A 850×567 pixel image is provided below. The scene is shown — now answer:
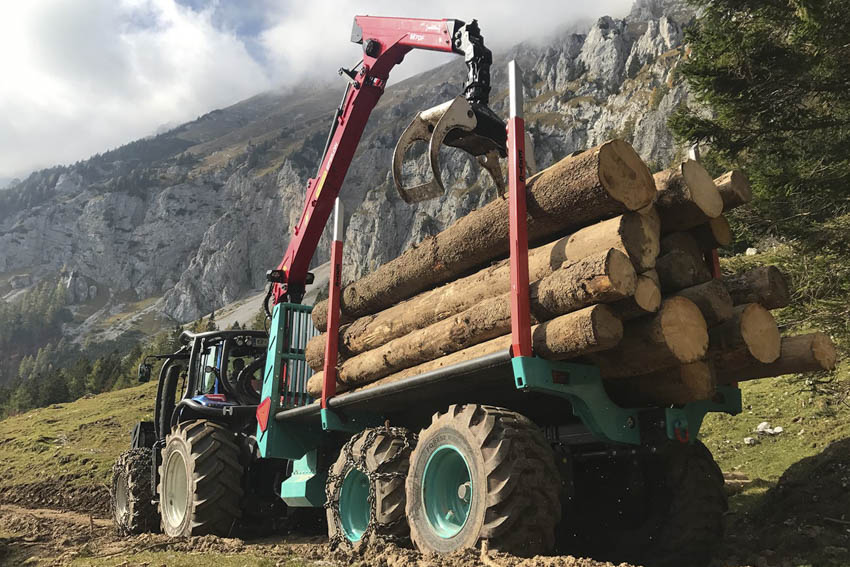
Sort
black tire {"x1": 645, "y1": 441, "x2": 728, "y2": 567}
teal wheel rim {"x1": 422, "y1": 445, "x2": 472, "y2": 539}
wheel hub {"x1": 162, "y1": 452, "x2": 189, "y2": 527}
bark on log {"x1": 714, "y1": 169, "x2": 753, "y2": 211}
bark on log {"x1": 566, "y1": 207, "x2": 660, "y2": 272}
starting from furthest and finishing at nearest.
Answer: wheel hub {"x1": 162, "y1": 452, "x2": 189, "y2": 527}
bark on log {"x1": 714, "y1": 169, "x2": 753, "y2": 211}
black tire {"x1": 645, "y1": 441, "x2": 728, "y2": 567}
teal wheel rim {"x1": 422, "y1": 445, "x2": 472, "y2": 539}
bark on log {"x1": 566, "y1": 207, "x2": 660, "y2": 272}

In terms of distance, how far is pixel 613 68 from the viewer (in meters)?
176

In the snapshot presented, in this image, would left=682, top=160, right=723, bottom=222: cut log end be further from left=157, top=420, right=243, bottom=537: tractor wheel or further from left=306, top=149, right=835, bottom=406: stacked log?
left=157, top=420, right=243, bottom=537: tractor wheel

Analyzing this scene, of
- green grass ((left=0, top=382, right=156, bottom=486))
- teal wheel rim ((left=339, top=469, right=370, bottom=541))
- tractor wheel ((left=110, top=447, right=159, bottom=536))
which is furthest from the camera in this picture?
green grass ((left=0, top=382, right=156, bottom=486))

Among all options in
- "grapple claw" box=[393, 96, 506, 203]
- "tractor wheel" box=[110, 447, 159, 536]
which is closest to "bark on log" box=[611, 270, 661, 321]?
"grapple claw" box=[393, 96, 506, 203]

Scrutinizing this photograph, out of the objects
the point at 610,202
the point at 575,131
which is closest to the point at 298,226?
the point at 610,202

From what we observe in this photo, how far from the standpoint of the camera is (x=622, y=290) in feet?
15.2

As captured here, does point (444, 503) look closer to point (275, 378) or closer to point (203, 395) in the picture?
point (275, 378)

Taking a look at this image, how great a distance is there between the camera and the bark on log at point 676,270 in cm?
543

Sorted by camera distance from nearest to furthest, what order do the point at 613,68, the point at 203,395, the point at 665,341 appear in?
the point at 665,341, the point at 203,395, the point at 613,68

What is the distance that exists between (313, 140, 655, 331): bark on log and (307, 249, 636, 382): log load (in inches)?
20.2

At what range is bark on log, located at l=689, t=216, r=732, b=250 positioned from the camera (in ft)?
19.2

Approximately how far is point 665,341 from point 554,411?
1.65 meters

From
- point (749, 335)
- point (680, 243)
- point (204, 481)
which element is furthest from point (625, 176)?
point (204, 481)

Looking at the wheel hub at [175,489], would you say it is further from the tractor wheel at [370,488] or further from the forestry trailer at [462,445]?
the tractor wheel at [370,488]
